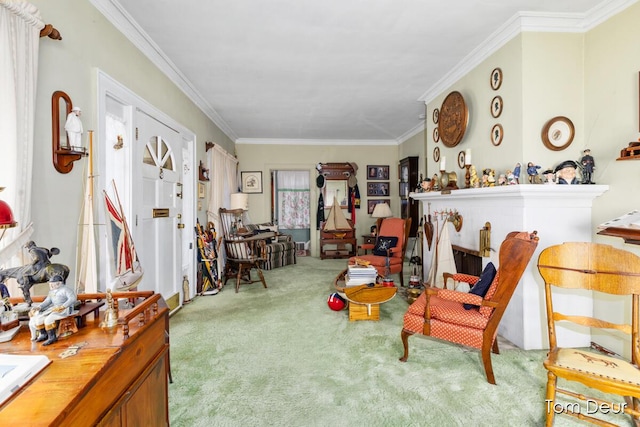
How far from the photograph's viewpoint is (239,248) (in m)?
4.52

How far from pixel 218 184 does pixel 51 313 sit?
Answer: 4.11 meters

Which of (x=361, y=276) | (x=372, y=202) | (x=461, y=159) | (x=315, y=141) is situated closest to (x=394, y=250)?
(x=361, y=276)

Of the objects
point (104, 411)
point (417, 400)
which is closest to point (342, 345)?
point (417, 400)

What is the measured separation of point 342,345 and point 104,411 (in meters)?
1.99

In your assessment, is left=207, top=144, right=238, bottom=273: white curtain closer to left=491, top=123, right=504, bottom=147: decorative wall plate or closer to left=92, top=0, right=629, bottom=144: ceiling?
left=92, top=0, right=629, bottom=144: ceiling

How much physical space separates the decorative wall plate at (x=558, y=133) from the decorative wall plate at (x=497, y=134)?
32cm

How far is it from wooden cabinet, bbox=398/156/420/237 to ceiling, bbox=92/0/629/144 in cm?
172

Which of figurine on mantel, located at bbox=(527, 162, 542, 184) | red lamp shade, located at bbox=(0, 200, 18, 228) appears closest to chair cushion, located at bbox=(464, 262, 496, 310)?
figurine on mantel, located at bbox=(527, 162, 542, 184)

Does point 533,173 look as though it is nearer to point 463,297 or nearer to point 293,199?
point 463,297

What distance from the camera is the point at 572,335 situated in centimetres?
257

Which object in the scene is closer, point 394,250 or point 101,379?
point 101,379

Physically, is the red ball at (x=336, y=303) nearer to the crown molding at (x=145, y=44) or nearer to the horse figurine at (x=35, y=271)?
the horse figurine at (x=35, y=271)

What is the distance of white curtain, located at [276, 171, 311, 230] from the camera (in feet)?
23.6

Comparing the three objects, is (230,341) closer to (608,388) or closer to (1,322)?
(1,322)
